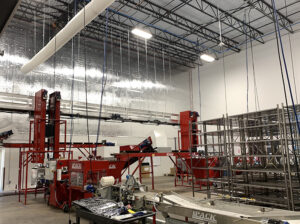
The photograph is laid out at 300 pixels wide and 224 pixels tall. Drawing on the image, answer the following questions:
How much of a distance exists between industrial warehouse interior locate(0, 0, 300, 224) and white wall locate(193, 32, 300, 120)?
2.8 inches

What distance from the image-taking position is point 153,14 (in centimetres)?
1292

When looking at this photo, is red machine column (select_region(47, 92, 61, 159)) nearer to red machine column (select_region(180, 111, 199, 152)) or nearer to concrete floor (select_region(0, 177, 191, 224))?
concrete floor (select_region(0, 177, 191, 224))

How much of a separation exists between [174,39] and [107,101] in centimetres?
584

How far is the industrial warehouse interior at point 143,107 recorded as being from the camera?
544 cm

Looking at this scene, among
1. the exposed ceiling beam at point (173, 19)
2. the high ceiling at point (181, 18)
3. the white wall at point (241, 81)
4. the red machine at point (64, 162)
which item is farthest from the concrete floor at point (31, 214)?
the white wall at point (241, 81)

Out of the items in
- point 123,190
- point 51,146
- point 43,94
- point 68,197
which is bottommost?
point 68,197

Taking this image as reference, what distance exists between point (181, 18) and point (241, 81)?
5.63 metres

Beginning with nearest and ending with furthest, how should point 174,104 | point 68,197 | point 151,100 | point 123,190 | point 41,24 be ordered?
point 123,190
point 68,197
point 41,24
point 151,100
point 174,104

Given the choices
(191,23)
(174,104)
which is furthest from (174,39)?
(174,104)

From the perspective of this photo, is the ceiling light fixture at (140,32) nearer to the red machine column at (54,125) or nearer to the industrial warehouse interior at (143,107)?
the industrial warehouse interior at (143,107)

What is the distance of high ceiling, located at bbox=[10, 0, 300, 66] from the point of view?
1180 cm

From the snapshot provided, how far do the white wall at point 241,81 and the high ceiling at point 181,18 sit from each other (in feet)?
2.77

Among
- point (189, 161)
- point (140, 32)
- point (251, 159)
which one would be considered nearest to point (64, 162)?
point (251, 159)

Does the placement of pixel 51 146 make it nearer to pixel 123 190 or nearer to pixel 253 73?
pixel 123 190
